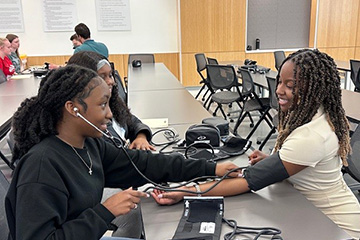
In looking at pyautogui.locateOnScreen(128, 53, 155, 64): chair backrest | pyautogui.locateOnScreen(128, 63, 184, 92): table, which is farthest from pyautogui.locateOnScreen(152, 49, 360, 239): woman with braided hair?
pyautogui.locateOnScreen(128, 53, 155, 64): chair backrest

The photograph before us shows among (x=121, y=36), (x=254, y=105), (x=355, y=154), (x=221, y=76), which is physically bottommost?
(x=254, y=105)

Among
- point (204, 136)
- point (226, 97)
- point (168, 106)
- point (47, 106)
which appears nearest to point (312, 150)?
point (204, 136)

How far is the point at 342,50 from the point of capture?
7629 millimetres

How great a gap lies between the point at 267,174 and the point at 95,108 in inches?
24.9

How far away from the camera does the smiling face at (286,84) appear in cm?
128

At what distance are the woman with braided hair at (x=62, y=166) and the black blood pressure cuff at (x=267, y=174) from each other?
403 millimetres

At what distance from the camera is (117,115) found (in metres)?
1.90

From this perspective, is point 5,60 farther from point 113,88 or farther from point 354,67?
point 354,67

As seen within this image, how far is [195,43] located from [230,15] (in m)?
0.94

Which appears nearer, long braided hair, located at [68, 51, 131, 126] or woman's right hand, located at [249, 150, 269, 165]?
woman's right hand, located at [249, 150, 269, 165]

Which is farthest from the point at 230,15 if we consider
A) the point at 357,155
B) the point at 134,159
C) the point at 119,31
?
the point at 134,159

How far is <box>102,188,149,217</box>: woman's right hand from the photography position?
0.97 meters

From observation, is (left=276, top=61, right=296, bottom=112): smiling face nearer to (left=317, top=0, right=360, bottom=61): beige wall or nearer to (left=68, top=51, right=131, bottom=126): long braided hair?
(left=68, top=51, right=131, bottom=126): long braided hair

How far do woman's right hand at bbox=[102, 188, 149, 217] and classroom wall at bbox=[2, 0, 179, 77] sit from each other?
253 inches
